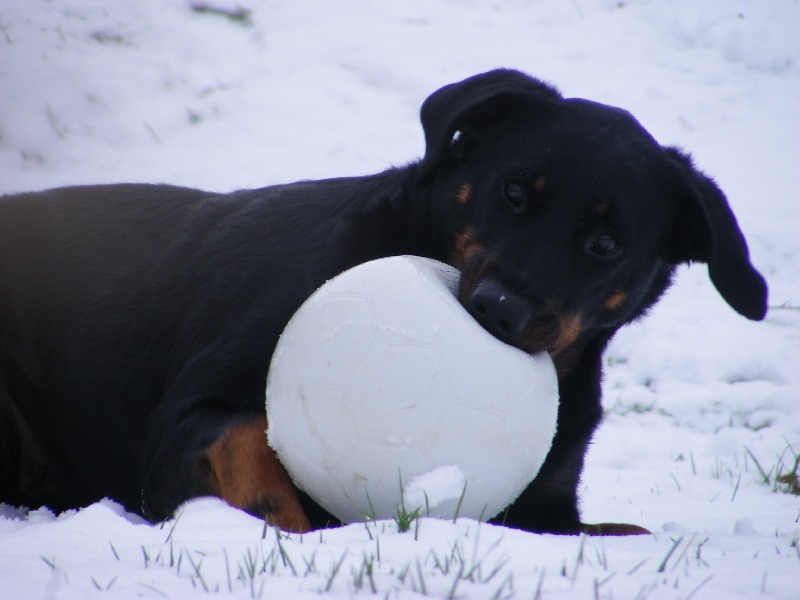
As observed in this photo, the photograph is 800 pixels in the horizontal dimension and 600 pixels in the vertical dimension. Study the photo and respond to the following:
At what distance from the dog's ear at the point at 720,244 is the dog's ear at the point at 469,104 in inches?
20.6

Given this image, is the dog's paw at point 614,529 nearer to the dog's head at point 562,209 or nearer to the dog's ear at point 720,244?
the dog's head at point 562,209

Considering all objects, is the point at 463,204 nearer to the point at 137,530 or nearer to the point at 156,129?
the point at 137,530

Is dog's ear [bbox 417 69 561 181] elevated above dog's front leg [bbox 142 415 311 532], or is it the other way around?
dog's ear [bbox 417 69 561 181]

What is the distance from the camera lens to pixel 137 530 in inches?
82.5

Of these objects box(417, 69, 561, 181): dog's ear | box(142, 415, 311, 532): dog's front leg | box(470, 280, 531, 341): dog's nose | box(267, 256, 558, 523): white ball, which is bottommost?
box(142, 415, 311, 532): dog's front leg

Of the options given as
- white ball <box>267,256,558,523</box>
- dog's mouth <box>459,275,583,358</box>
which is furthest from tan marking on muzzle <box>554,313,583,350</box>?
white ball <box>267,256,558,523</box>

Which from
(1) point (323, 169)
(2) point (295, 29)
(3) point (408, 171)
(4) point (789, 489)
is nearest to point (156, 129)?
(1) point (323, 169)

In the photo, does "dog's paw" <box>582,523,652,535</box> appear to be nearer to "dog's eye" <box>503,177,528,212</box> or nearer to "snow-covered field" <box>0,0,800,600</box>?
"snow-covered field" <box>0,0,800,600</box>

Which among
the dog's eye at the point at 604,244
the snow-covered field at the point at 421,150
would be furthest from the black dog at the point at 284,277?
the snow-covered field at the point at 421,150

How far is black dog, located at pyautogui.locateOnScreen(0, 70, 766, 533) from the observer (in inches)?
101

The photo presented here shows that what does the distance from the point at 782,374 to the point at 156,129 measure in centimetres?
426

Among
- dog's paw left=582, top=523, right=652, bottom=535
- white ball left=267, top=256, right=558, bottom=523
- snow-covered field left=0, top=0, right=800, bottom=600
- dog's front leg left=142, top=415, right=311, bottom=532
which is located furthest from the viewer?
dog's paw left=582, top=523, right=652, bottom=535

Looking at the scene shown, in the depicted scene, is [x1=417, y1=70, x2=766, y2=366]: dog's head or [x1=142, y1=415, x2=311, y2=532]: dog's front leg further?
[x1=417, y1=70, x2=766, y2=366]: dog's head

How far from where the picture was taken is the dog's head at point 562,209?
255 centimetres
